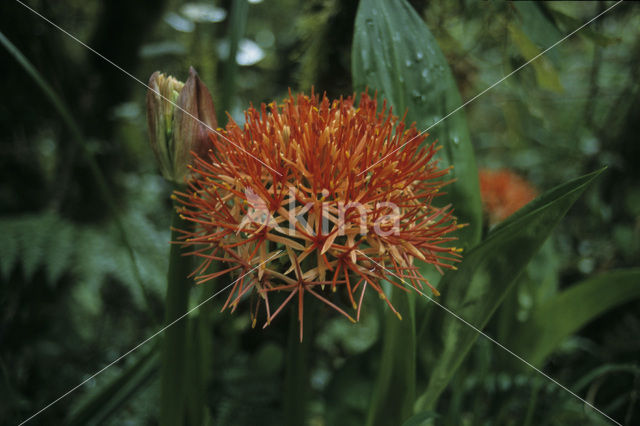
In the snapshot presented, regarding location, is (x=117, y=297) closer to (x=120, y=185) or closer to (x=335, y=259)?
(x=120, y=185)

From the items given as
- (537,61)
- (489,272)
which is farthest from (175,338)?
(537,61)

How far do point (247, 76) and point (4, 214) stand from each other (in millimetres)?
662

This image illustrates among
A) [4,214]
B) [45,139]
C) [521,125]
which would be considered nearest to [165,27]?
[45,139]

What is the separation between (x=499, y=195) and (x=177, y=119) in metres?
0.77

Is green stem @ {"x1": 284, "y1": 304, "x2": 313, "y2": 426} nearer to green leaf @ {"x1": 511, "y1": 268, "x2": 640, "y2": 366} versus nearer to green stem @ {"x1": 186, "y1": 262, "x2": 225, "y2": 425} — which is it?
green stem @ {"x1": 186, "y1": 262, "x2": 225, "y2": 425}

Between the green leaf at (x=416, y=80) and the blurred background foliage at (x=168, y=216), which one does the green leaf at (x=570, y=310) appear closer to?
the blurred background foliage at (x=168, y=216)

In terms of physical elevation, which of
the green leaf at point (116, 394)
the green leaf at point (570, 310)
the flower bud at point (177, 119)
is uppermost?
the flower bud at point (177, 119)

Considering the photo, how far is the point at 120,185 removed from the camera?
3.49 ft

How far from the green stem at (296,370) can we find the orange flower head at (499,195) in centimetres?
60

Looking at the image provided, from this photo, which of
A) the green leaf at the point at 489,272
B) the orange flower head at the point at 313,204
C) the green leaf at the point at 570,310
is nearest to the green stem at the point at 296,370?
the orange flower head at the point at 313,204

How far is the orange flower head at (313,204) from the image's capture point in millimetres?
401

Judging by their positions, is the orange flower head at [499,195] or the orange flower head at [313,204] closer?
the orange flower head at [313,204]

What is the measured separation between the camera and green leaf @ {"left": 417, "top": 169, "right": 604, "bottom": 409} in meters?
0.44

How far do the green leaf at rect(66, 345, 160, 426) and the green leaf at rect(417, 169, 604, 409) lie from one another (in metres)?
0.39
